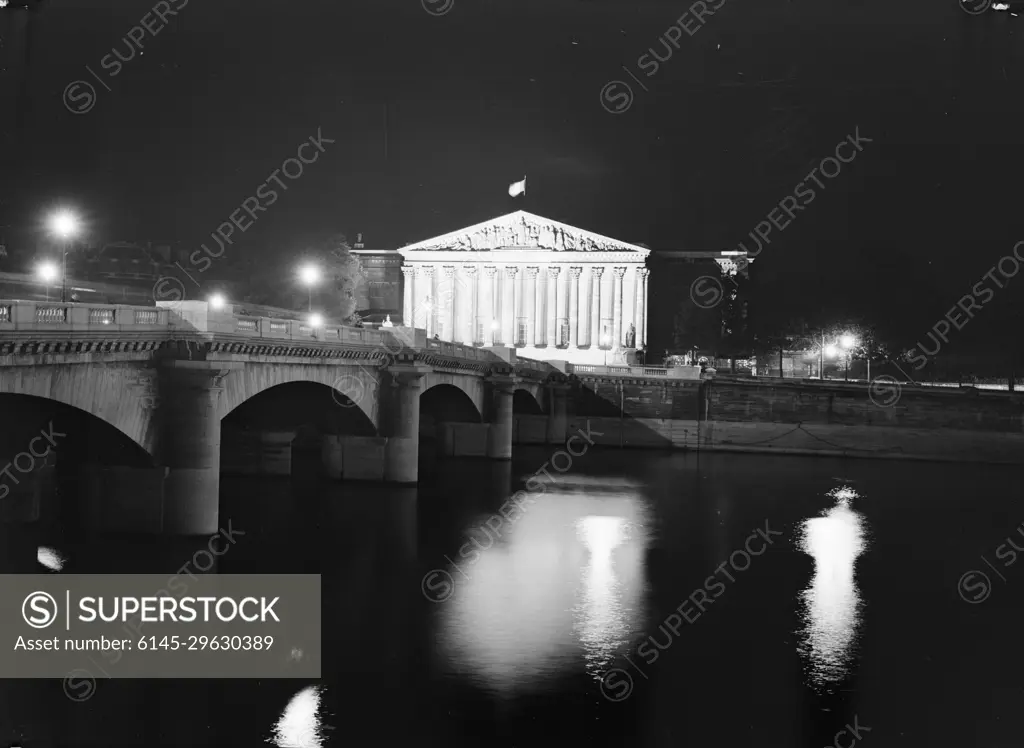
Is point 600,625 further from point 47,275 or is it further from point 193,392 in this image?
point 47,275

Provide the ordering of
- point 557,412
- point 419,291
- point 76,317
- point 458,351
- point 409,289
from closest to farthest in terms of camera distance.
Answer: point 76,317 → point 458,351 → point 557,412 → point 419,291 → point 409,289

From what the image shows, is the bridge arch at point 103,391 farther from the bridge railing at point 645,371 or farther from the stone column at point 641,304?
the stone column at point 641,304

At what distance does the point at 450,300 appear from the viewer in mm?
158625

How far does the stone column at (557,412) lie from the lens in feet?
318

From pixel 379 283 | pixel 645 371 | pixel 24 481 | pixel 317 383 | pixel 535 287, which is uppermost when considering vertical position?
pixel 379 283

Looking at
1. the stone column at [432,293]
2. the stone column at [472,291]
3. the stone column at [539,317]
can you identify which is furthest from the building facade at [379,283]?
the stone column at [539,317]

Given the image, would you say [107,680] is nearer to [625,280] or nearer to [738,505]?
[738,505]

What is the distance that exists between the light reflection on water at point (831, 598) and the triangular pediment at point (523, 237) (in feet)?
311

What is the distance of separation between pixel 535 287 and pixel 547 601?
120 m

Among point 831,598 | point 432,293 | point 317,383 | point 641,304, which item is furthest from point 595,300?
point 831,598

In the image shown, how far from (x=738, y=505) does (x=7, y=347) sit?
41118 millimetres

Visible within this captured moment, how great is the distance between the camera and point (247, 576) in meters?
37.6

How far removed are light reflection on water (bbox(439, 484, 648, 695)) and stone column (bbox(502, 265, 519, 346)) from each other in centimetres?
9995

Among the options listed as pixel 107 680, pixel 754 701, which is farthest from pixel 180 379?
pixel 754 701
